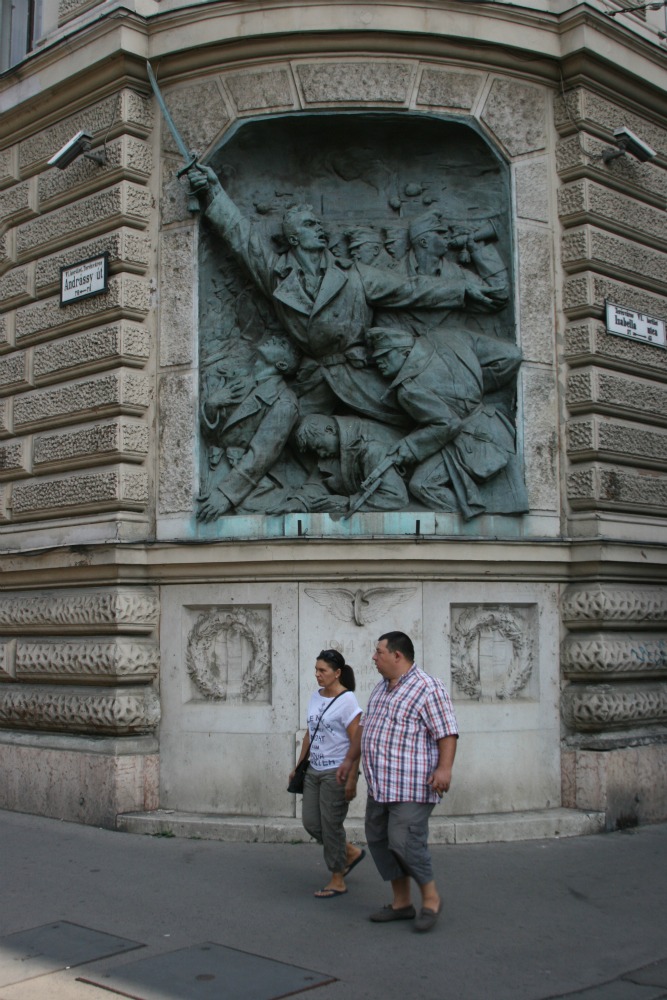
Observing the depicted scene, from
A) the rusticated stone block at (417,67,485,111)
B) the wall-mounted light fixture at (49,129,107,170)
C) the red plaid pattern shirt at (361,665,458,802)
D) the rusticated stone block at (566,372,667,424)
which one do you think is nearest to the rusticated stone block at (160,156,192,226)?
the wall-mounted light fixture at (49,129,107,170)

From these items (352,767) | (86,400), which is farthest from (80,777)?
(352,767)

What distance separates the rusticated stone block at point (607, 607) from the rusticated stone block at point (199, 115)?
194 inches

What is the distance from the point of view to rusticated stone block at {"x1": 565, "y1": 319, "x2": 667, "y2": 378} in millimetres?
9305

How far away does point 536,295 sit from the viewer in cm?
941

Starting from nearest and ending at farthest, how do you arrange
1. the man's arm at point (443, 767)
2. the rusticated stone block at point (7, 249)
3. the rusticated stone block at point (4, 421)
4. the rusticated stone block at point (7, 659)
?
the man's arm at point (443, 767)
the rusticated stone block at point (7, 659)
the rusticated stone block at point (4, 421)
the rusticated stone block at point (7, 249)

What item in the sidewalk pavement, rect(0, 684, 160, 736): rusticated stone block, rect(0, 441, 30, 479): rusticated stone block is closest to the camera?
the sidewalk pavement

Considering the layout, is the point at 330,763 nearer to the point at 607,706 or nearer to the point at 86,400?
the point at 607,706

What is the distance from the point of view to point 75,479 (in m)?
9.68

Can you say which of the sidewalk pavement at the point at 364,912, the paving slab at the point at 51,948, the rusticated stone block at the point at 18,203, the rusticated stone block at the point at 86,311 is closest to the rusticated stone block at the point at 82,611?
the sidewalk pavement at the point at 364,912

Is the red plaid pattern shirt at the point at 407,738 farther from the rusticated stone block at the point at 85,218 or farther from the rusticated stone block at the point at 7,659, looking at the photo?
the rusticated stone block at the point at 85,218

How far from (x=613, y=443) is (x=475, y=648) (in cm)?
210

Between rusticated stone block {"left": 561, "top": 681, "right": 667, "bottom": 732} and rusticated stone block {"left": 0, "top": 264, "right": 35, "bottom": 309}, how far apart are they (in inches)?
241

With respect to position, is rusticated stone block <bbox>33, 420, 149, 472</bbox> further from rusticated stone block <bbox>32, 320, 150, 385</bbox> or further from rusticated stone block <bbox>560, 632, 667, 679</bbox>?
rusticated stone block <bbox>560, 632, 667, 679</bbox>

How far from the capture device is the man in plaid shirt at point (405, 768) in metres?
5.96
